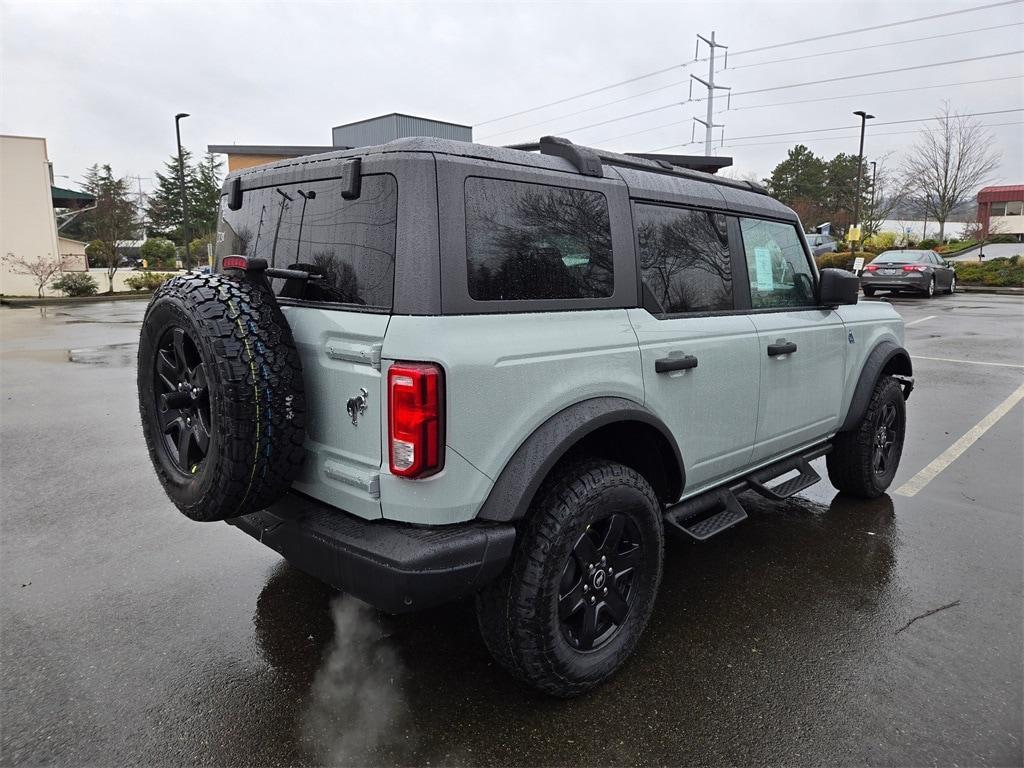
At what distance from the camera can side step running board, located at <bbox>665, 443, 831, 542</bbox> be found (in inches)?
124

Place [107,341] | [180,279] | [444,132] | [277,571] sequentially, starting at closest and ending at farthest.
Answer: [180,279] < [277,571] < [107,341] < [444,132]

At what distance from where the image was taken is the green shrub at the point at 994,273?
25.8m

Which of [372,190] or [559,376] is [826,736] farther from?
[372,190]

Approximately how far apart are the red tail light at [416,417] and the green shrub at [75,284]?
2599 centimetres

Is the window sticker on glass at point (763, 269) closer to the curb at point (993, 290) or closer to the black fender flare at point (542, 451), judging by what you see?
the black fender flare at point (542, 451)

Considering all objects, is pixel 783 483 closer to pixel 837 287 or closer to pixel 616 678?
pixel 837 287

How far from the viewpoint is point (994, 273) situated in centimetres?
2659

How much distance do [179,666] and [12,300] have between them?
2445 centimetres

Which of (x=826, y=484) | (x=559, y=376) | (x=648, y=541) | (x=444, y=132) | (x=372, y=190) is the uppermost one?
(x=444, y=132)

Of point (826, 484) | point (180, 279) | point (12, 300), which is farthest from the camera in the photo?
point (12, 300)

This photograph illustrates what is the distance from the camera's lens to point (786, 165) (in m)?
60.1

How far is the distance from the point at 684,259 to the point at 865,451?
2253 millimetres

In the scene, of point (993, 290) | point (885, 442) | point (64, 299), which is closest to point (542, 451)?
point (885, 442)

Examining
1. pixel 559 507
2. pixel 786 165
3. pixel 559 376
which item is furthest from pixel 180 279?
pixel 786 165
